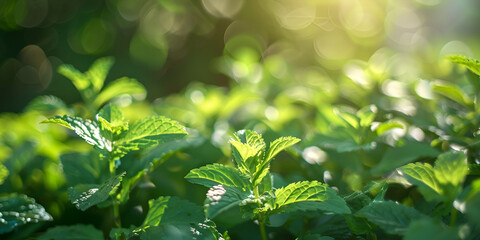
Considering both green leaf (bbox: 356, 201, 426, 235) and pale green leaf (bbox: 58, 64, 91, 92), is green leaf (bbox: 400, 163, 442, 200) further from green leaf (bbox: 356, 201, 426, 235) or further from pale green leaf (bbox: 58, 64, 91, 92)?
pale green leaf (bbox: 58, 64, 91, 92)

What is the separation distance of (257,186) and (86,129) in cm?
29

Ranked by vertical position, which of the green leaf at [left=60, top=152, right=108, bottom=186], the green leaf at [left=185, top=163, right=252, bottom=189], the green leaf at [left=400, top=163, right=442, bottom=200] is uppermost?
the green leaf at [left=400, top=163, right=442, bottom=200]

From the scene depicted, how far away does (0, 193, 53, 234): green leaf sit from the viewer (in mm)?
647

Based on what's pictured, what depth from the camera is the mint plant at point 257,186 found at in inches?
21.6

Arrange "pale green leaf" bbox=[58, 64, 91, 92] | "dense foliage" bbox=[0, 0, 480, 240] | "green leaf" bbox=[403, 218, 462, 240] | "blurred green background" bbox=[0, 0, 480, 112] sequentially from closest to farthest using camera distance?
1. "green leaf" bbox=[403, 218, 462, 240]
2. "dense foliage" bbox=[0, 0, 480, 240]
3. "pale green leaf" bbox=[58, 64, 91, 92]
4. "blurred green background" bbox=[0, 0, 480, 112]

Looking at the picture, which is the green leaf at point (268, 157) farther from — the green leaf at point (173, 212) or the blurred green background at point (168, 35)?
the blurred green background at point (168, 35)

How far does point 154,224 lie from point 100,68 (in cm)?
41

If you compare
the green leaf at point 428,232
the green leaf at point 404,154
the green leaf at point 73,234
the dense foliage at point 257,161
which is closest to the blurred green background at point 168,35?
the dense foliage at point 257,161

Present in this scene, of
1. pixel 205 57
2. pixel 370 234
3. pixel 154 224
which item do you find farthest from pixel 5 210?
pixel 205 57

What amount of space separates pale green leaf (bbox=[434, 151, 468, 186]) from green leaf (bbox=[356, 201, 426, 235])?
0.20 ft

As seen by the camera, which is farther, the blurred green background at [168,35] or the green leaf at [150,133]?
the blurred green background at [168,35]

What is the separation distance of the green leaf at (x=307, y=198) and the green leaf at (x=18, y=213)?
1.30 feet

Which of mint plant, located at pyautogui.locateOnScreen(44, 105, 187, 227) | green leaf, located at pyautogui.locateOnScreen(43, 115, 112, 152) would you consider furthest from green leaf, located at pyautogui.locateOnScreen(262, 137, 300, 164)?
green leaf, located at pyautogui.locateOnScreen(43, 115, 112, 152)

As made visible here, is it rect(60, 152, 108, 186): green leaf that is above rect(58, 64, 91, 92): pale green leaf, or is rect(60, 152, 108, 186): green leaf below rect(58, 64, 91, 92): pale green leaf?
below
